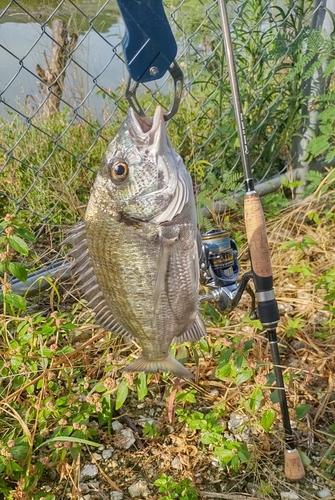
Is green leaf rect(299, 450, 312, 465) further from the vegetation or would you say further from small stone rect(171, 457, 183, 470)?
small stone rect(171, 457, 183, 470)

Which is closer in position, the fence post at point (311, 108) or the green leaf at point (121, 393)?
the green leaf at point (121, 393)

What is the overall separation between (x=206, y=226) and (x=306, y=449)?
1237 mm

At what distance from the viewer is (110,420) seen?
2188mm

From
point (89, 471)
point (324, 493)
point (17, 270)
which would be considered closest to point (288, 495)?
point (324, 493)

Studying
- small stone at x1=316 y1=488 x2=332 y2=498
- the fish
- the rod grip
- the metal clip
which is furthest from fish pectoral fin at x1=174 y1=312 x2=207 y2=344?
small stone at x1=316 y1=488 x2=332 y2=498

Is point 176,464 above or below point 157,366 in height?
below

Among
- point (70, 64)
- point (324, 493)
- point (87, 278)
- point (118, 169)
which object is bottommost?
point (324, 493)

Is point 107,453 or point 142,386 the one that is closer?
point 142,386

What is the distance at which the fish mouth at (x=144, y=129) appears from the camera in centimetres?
129

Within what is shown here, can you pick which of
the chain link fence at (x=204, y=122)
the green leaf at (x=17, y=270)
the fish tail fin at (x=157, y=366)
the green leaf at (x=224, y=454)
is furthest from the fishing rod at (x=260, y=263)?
the chain link fence at (x=204, y=122)

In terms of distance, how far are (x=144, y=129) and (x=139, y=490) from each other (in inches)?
56.8

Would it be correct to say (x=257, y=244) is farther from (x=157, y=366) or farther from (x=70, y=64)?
(x=70, y=64)

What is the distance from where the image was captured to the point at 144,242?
1.41 m

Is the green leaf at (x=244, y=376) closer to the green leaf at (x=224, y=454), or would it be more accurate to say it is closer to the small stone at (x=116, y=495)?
the green leaf at (x=224, y=454)
